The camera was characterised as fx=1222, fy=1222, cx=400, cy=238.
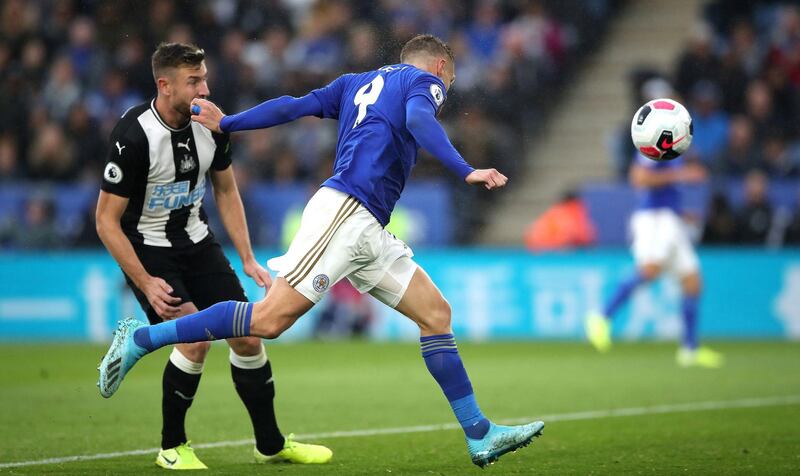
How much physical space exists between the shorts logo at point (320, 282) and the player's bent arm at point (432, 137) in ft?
2.61

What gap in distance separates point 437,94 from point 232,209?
1472mm

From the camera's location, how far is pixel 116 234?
243 inches

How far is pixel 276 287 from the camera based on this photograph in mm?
5898

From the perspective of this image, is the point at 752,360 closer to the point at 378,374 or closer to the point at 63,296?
the point at 378,374

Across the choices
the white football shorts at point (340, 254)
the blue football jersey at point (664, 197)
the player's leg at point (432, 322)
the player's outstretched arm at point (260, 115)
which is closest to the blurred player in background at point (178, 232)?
the player's outstretched arm at point (260, 115)

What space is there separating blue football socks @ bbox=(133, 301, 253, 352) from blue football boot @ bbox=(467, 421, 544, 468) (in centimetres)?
124

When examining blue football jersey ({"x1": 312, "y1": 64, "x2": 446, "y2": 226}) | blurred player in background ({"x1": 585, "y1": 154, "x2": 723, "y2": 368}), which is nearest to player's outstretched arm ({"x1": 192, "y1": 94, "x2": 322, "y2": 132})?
blue football jersey ({"x1": 312, "y1": 64, "x2": 446, "y2": 226})

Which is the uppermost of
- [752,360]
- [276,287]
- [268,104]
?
[268,104]

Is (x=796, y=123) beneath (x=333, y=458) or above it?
above

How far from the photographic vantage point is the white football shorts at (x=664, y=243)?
1270 cm

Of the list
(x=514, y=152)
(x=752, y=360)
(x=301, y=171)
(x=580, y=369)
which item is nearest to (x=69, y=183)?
(x=301, y=171)

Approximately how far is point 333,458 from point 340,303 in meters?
9.60

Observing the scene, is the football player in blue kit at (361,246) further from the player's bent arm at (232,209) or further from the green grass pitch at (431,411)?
the player's bent arm at (232,209)

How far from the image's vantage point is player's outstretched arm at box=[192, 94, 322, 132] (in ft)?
19.8
